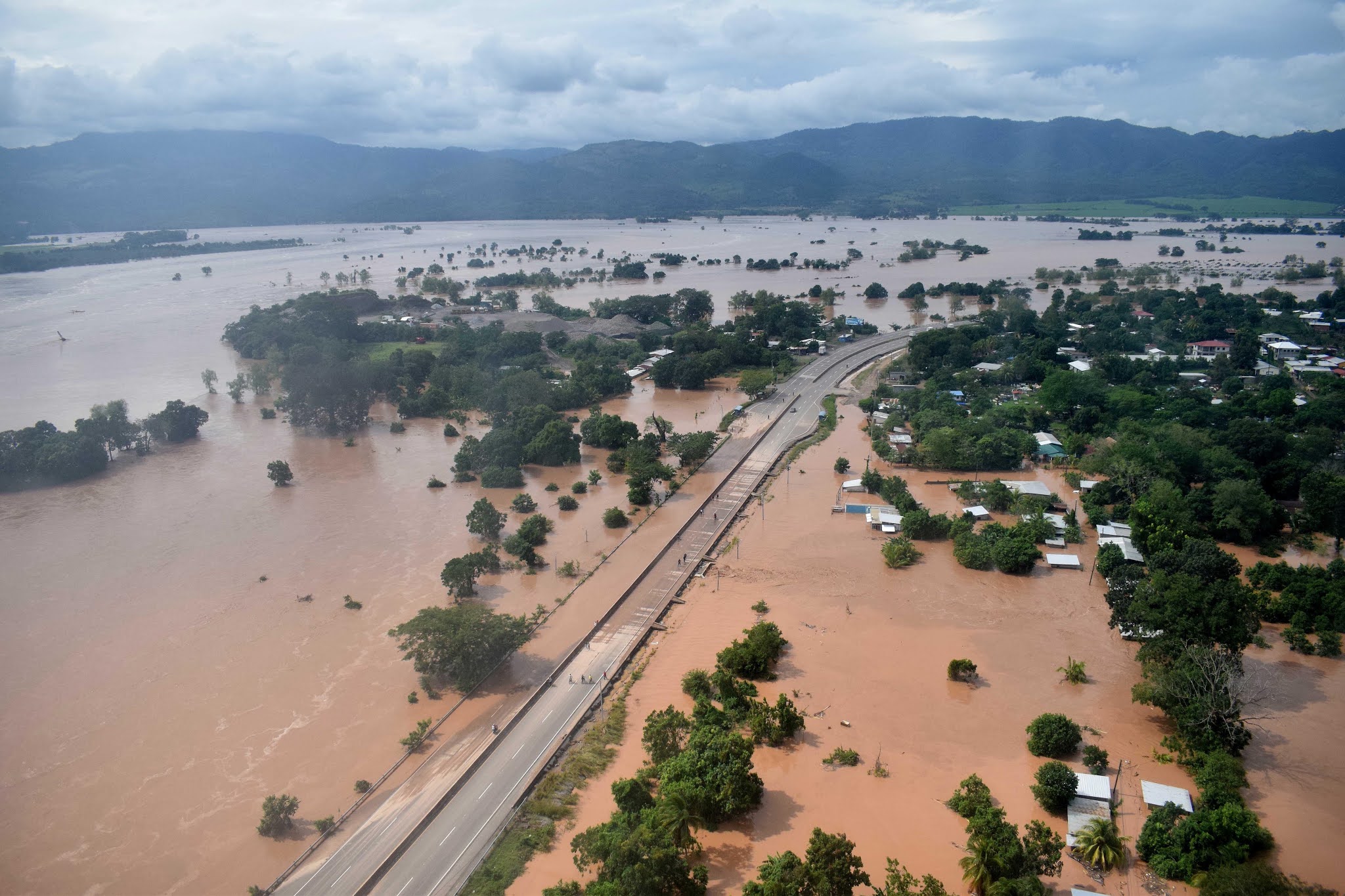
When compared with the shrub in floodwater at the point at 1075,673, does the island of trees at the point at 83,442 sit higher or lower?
higher

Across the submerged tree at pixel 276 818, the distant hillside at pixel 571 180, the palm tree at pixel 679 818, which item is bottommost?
the submerged tree at pixel 276 818

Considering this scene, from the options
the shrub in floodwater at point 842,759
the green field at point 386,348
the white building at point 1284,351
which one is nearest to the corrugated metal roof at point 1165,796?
the shrub in floodwater at point 842,759

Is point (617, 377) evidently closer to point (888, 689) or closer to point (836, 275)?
point (888, 689)

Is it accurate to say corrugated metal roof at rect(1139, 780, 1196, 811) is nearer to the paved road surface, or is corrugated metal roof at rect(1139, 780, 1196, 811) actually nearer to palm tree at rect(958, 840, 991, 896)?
palm tree at rect(958, 840, 991, 896)

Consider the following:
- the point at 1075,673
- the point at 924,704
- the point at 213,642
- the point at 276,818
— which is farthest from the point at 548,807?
the point at 1075,673

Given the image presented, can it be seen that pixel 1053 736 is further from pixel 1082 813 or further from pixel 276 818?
pixel 276 818

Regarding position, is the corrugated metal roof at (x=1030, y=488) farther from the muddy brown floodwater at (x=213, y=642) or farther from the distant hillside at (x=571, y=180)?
the distant hillside at (x=571, y=180)
